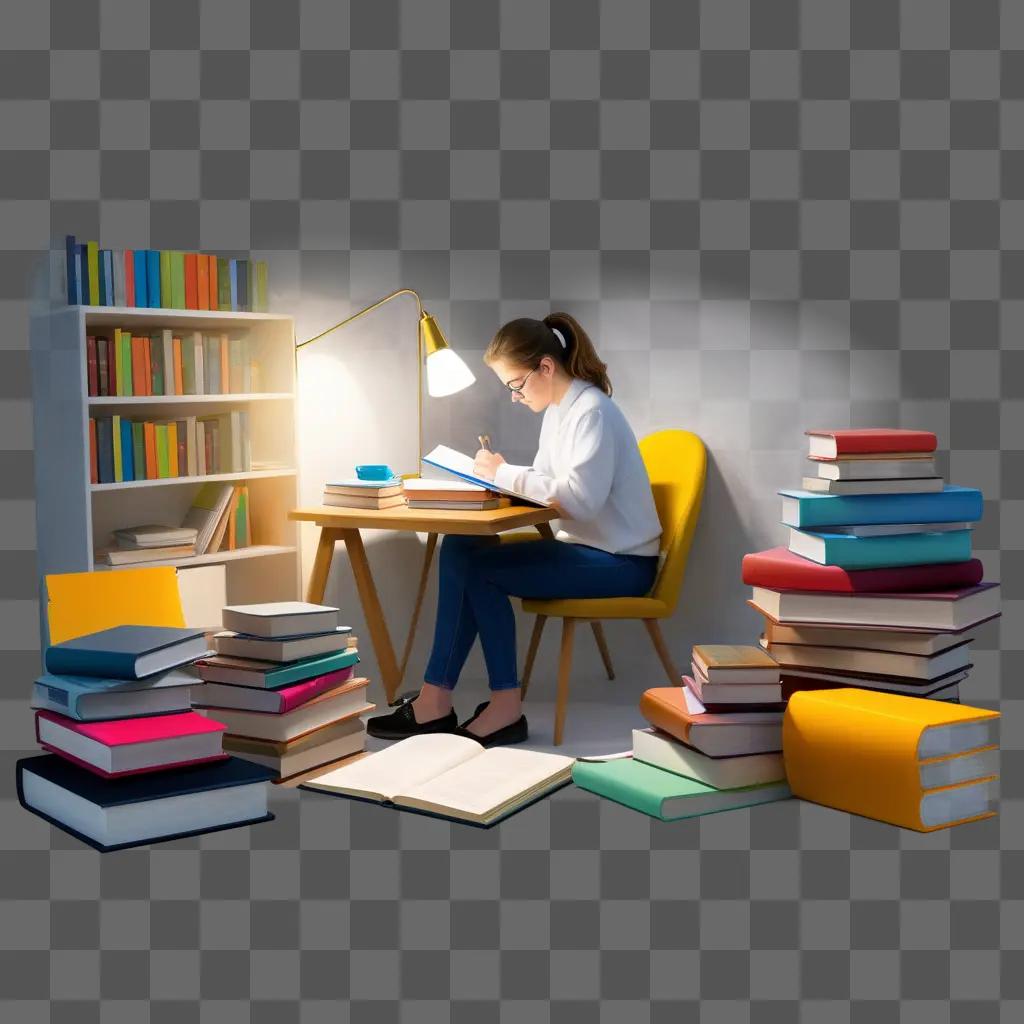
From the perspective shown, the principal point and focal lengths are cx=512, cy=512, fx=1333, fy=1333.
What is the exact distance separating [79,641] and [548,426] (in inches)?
73.2

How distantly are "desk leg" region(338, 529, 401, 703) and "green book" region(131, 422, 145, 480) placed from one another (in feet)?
2.41

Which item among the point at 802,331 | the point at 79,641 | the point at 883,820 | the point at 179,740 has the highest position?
the point at 802,331

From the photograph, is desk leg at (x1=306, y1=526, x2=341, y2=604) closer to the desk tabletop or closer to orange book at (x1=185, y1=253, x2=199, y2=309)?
the desk tabletop

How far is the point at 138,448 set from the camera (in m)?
4.59

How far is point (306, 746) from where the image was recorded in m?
3.69

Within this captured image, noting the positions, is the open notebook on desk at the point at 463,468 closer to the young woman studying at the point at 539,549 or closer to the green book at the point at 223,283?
the young woman studying at the point at 539,549

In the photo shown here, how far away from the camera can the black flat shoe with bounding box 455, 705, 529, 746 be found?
4195 millimetres

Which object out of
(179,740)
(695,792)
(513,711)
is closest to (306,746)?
(179,740)

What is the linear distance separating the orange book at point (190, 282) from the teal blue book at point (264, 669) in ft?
5.05

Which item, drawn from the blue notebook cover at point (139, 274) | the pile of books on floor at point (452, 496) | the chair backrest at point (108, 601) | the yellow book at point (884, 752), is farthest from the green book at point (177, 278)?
the yellow book at point (884, 752)

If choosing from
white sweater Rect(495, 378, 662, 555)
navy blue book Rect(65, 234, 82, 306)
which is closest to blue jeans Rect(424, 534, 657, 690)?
white sweater Rect(495, 378, 662, 555)

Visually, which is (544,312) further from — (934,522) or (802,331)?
(934,522)

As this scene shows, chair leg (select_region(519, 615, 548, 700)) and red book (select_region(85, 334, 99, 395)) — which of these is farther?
chair leg (select_region(519, 615, 548, 700))

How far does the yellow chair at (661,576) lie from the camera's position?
14.2ft
